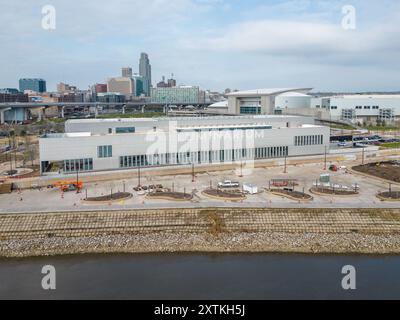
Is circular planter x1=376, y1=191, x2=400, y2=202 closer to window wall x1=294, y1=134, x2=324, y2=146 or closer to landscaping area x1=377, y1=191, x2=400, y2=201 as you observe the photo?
landscaping area x1=377, y1=191, x2=400, y2=201

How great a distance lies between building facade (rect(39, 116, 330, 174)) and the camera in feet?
70.0

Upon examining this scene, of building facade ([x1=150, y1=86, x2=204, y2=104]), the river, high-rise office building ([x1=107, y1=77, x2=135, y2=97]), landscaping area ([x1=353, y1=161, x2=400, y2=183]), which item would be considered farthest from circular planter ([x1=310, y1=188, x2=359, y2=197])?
high-rise office building ([x1=107, y1=77, x2=135, y2=97])

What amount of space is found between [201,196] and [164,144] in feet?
21.8

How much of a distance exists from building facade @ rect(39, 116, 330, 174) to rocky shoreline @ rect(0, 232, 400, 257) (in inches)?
321

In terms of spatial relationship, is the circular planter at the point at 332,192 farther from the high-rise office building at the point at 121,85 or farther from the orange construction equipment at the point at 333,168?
the high-rise office building at the point at 121,85

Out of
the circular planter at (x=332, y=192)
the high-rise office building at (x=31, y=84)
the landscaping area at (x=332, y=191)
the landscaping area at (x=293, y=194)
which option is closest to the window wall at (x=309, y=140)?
the landscaping area at (x=332, y=191)

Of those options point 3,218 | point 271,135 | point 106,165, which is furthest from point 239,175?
point 3,218

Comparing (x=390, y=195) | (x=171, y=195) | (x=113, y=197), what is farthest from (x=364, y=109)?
(x=113, y=197)

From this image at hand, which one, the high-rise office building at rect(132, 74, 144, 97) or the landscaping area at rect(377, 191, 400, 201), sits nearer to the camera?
the landscaping area at rect(377, 191, 400, 201)

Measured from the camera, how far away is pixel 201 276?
1183 cm

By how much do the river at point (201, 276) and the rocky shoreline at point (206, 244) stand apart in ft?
0.99

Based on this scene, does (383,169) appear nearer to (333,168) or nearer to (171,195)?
(333,168)

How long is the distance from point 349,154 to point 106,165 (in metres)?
15.8

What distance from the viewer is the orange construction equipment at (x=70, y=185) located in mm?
18656
